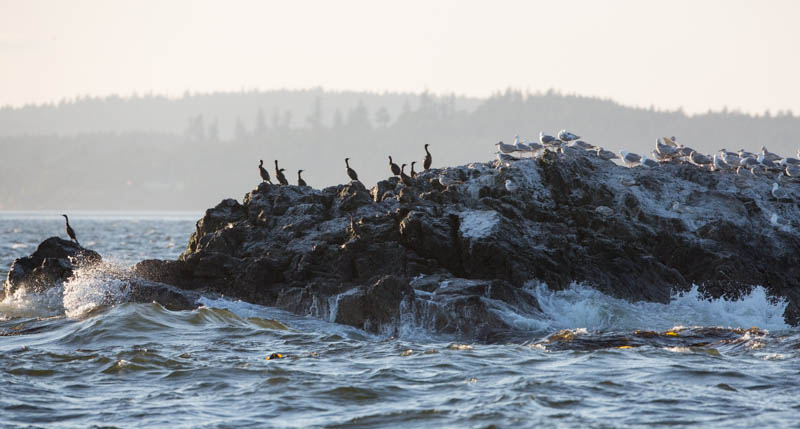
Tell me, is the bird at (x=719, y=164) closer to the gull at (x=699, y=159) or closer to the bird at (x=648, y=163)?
the gull at (x=699, y=159)

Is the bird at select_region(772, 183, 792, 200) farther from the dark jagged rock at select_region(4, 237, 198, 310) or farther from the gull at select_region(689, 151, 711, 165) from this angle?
the dark jagged rock at select_region(4, 237, 198, 310)

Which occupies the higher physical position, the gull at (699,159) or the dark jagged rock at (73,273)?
the gull at (699,159)

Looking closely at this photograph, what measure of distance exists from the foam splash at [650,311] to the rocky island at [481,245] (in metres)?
0.27

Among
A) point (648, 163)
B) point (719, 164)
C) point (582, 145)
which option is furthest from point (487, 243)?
point (719, 164)

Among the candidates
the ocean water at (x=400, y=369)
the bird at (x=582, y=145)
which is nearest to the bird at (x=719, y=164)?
the bird at (x=582, y=145)

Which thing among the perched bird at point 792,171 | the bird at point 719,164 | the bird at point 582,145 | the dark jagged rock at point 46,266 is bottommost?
the dark jagged rock at point 46,266

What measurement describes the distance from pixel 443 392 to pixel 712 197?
12873 millimetres

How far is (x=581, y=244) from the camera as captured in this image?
21.0 metres

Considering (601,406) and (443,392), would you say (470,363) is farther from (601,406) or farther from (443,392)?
(601,406)

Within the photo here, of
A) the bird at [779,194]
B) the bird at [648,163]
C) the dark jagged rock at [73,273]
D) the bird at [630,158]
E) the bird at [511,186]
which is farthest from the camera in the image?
the bird at [630,158]

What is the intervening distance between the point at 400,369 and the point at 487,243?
5896 mm

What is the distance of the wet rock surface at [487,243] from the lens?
61.7 feet

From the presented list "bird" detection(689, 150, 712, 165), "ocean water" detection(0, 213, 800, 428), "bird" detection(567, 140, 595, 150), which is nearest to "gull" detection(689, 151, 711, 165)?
"bird" detection(689, 150, 712, 165)

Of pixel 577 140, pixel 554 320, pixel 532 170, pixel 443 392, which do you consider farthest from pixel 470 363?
pixel 577 140
